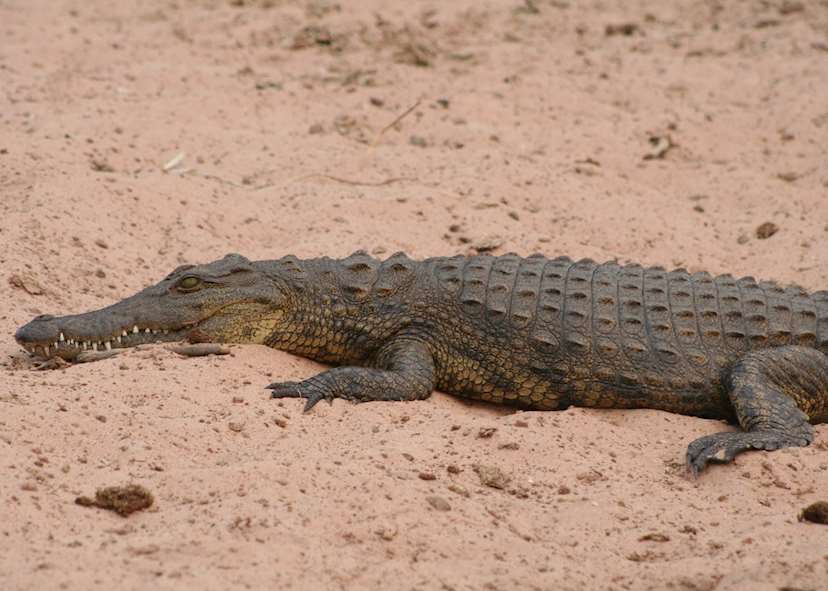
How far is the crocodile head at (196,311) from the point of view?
5.99m

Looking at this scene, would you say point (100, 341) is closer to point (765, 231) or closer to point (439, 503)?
point (439, 503)

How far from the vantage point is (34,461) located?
448 centimetres

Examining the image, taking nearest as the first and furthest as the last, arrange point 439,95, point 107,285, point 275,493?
point 275,493 < point 107,285 < point 439,95

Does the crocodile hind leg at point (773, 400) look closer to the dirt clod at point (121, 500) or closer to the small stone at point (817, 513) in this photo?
the small stone at point (817, 513)

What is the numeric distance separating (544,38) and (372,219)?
4.34 meters

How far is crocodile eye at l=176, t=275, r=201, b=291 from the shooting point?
6.29 m

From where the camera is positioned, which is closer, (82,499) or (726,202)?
(82,499)

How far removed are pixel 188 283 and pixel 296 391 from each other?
113 cm

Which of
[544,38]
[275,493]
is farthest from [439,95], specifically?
[275,493]

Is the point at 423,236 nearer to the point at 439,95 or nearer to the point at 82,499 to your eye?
the point at 439,95

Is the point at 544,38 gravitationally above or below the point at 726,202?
above

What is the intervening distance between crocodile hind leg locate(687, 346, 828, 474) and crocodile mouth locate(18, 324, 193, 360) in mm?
2989

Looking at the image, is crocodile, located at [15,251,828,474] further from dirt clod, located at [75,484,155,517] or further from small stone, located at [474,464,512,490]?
dirt clod, located at [75,484,155,517]

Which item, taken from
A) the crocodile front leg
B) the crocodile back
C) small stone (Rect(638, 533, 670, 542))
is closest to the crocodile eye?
the crocodile front leg
